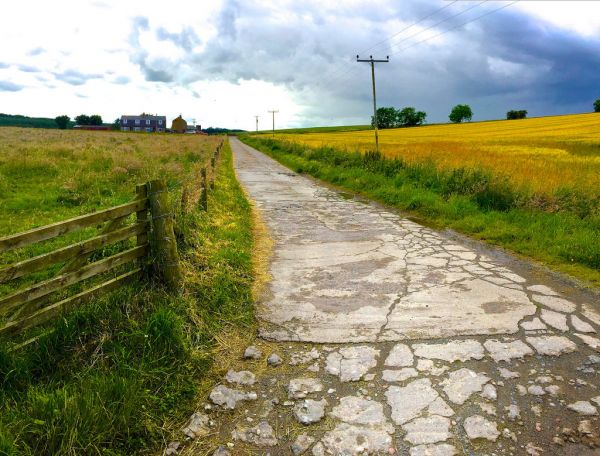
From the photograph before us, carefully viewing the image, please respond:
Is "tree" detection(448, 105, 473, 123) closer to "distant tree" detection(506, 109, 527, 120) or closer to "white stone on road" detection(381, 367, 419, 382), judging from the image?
"distant tree" detection(506, 109, 527, 120)

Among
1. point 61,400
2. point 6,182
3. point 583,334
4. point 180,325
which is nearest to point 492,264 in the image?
point 583,334

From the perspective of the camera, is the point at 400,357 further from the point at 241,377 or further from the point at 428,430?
the point at 241,377

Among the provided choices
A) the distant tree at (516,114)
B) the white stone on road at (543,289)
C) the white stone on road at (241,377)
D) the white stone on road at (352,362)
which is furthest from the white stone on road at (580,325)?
the distant tree at (516,114)

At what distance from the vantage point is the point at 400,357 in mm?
3824

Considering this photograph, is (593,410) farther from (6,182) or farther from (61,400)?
(6,182)

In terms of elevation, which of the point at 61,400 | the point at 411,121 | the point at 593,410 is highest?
the point at 411,121

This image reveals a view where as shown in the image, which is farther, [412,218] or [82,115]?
[82,115]

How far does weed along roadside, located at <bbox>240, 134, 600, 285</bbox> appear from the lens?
6.55 m

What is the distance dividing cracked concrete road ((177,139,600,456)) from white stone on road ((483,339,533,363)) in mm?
11

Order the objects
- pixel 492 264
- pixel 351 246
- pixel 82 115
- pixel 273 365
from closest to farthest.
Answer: pixel 273 365, pixel 492 264, pixel 351 246, pixel 82 115

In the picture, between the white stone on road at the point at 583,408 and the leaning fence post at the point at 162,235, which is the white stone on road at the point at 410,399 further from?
the leaning fence post at the point at 162,235

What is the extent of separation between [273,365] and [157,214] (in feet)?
6.53

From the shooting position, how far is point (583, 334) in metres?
4.19

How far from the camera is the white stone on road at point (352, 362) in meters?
3.58
